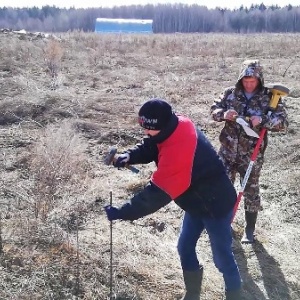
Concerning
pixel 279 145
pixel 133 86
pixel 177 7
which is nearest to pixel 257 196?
pixel 279 145

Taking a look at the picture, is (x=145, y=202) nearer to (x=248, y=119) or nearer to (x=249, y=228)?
(x=248, y=119)

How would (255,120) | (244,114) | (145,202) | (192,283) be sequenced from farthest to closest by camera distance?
(244,114), (255,120), (192,283), (145,202)

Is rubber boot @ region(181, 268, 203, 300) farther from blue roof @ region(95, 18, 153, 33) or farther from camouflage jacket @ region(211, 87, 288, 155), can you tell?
blue roof @ region(95, 18, 153, 33)

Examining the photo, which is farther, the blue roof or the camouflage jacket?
the blue roof

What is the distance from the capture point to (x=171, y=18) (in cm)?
8244

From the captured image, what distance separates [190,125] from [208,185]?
0.38m

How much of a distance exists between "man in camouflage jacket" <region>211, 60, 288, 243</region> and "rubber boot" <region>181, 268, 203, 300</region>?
3.36 ft

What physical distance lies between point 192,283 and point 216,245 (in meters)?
0.45

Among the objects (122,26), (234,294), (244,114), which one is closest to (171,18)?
(122,26)

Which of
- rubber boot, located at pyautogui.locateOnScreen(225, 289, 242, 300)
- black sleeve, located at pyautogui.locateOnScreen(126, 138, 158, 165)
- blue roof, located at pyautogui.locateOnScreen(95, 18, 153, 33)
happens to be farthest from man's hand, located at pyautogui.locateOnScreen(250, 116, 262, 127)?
blue roof, located at pyautogui.locateOnScreen(95, 18, 153, 33)

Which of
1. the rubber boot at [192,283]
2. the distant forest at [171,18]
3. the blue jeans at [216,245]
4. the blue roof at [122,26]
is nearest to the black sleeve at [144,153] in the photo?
the blue jeans at [216,245]

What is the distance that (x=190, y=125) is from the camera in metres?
2.43

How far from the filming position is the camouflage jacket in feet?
11.3

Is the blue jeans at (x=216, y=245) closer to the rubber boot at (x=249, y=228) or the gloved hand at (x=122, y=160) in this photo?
the gloved hand at (x=122, y=160)
